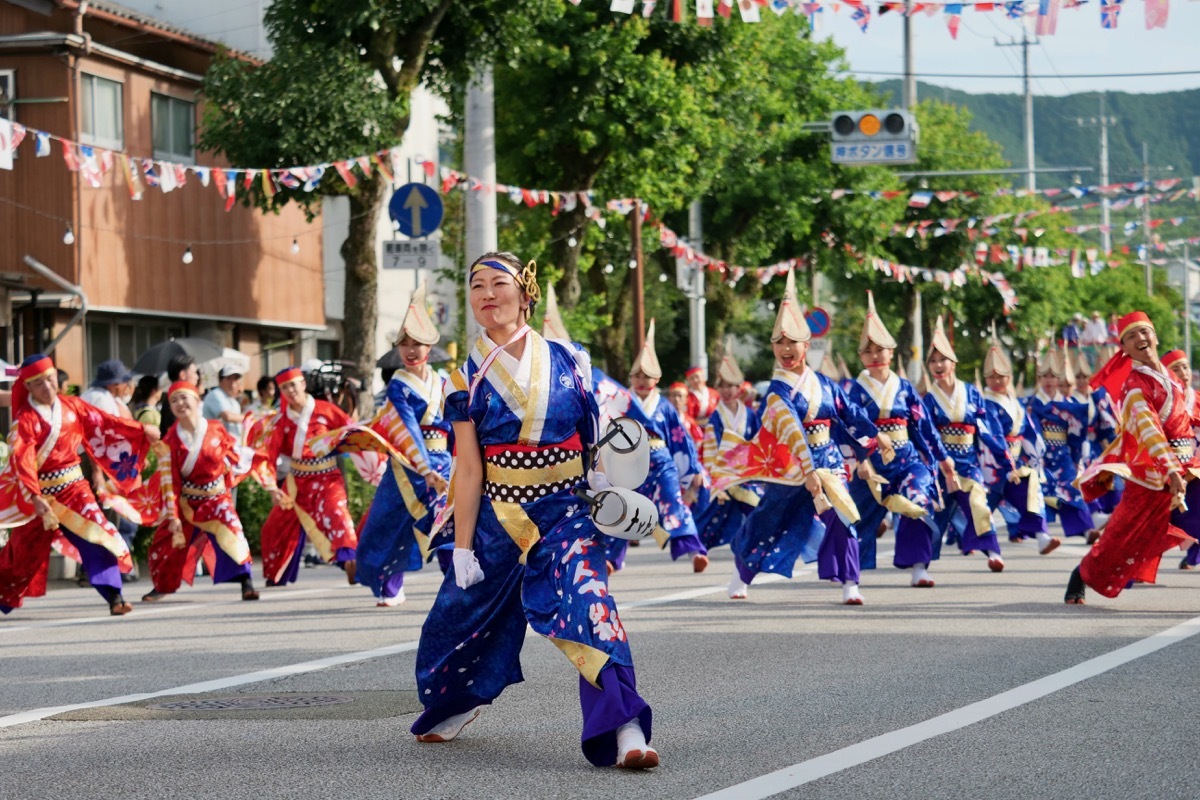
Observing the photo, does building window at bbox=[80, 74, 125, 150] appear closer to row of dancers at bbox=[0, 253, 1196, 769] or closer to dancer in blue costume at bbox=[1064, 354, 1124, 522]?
row of dancers at bbox=[0, 253, 1196, 769]

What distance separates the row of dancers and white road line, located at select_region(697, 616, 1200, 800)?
0.44 meters

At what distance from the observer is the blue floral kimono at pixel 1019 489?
50.5 feet

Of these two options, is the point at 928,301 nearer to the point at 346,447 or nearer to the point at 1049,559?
the point at 1049,559

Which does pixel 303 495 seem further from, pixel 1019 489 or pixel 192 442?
pixel 1019 489

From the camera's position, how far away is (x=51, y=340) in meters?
25.0

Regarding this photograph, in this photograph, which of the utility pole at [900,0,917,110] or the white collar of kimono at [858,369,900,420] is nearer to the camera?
the white collar of kimono at [858,369,900,420]

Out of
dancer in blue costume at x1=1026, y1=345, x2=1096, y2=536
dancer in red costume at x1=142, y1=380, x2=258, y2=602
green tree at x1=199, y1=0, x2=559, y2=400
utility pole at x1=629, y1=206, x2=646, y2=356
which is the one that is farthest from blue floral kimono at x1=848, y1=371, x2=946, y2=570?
utility pole at x1=629, y1=206, x2=646, y2=356

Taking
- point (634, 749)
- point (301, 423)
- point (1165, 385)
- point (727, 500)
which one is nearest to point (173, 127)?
point (727, 500)

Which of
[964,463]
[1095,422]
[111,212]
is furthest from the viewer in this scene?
[111,212]

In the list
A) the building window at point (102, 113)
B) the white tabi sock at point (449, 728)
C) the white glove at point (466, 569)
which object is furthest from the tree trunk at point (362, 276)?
the white glove at point (466, 569)

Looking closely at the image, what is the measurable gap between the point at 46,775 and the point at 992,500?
423 inches

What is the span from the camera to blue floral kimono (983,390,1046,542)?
50.5 feet

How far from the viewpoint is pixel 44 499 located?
38.0 ft

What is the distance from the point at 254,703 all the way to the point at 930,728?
283cm
